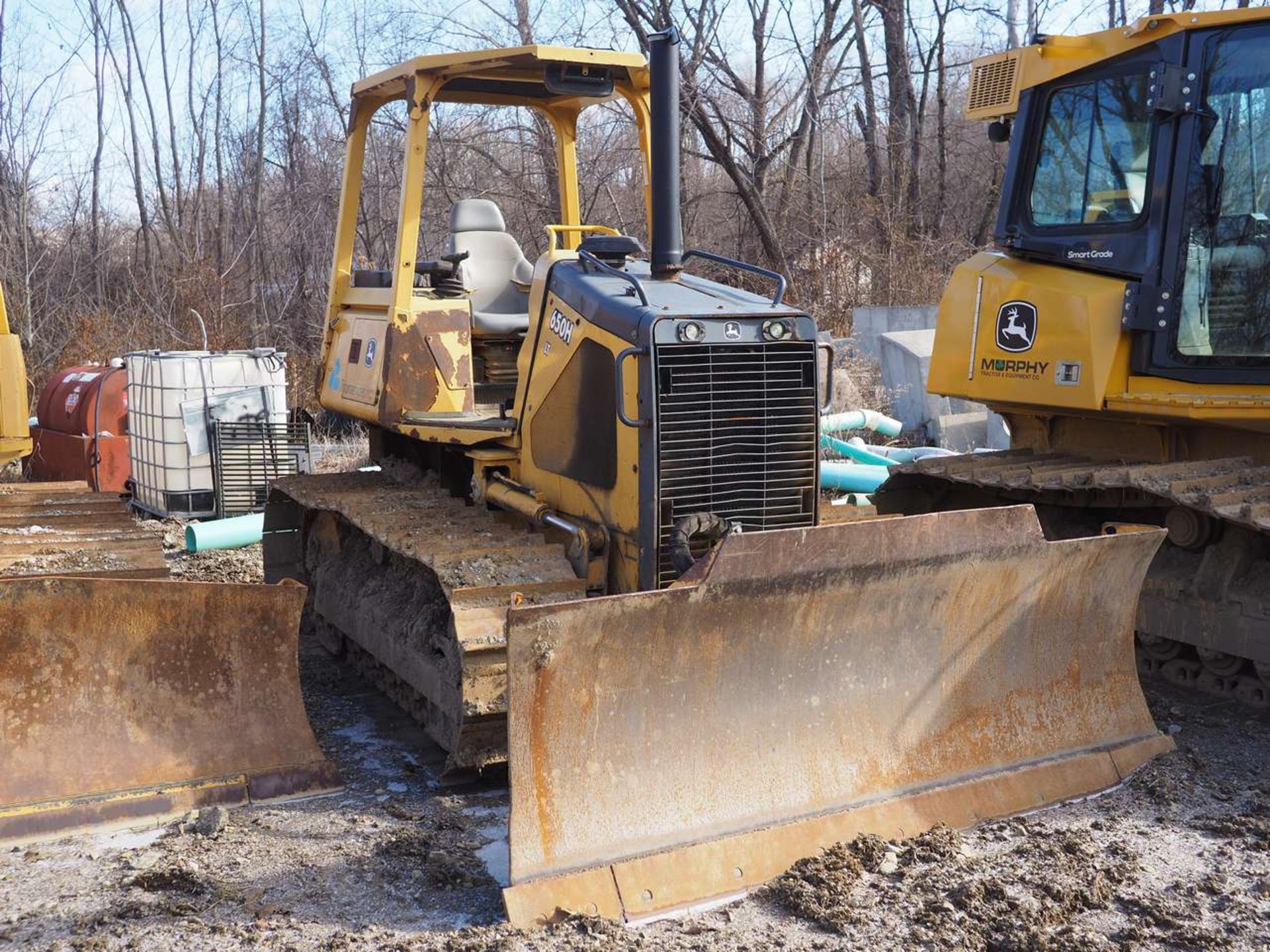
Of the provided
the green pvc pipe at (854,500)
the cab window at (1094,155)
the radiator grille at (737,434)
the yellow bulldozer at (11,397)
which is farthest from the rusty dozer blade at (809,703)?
the yellow bulldozer at (11,397)

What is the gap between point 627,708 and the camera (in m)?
3.78

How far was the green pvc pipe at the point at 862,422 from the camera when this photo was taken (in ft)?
37.5

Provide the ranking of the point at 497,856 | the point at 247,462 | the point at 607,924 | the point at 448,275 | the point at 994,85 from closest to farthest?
1. the point at 607,924
2. the point at 497,856
3. the point at 448,275
4. the point at 994,85
5. the point at 247,462

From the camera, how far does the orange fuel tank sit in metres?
10.4

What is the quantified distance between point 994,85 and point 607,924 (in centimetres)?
471

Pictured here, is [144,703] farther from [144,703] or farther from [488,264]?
[488,264]

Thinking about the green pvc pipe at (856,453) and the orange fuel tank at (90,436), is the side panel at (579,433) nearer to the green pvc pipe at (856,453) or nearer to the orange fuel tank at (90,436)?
the green pvc pipe at (856,453)

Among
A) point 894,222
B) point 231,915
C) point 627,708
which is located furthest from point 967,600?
point 894,222

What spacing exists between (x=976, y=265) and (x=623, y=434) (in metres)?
2.60

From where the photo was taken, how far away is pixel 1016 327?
5992 mm

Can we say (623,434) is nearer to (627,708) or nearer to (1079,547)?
(627,708)

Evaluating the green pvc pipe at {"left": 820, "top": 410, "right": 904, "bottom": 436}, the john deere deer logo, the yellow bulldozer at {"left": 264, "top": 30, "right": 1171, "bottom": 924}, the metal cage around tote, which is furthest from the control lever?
the green pvc pipe at {"left": 820, "top": 410, "right": 904, "bottom": 436}

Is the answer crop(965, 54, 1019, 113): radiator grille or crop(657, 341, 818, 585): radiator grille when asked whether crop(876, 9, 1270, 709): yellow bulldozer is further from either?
crop(657, 341, 818, 585): radiator grille

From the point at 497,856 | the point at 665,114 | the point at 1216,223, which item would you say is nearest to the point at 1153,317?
the point at 1216,223
